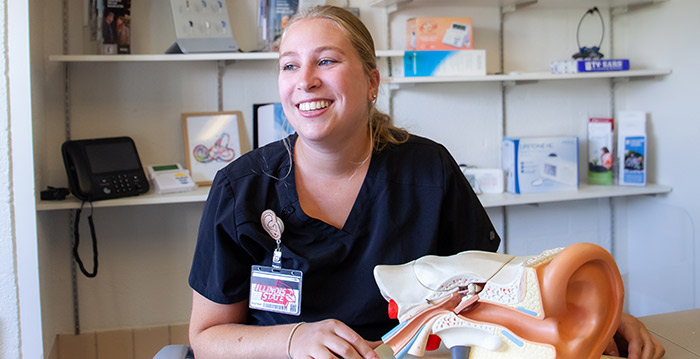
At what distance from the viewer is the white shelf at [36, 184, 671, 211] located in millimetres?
2217

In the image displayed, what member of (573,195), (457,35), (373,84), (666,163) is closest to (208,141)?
(457,35)

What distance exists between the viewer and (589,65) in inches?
108

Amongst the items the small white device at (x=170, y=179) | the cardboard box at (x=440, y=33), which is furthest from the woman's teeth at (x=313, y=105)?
the cardboard box at (x=440, y=33)

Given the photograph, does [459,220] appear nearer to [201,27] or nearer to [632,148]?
[201,27]

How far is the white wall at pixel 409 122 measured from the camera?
247 cm

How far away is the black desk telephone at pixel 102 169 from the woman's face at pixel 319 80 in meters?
1.19

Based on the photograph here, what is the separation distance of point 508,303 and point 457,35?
1.95 meters

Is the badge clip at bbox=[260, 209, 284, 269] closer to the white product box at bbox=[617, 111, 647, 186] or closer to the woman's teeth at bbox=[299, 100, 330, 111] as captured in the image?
the woman's teeth at bbox=[299, 100, 330, 111]

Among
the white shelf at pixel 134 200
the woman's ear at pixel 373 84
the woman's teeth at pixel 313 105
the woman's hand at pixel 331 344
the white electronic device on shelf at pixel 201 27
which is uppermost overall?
the white electronic device on shelf at pixel 201 27

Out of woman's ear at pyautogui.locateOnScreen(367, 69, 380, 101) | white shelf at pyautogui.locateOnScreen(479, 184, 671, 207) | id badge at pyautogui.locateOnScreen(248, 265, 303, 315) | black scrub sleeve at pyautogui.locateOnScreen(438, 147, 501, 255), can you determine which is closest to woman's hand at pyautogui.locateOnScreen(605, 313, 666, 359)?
black scrub sleeve at pyautogui.locateOnScreen(438, 147, 501, 255)

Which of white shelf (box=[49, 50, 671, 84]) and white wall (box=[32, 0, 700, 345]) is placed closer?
white shelf (box=[49, 50, 671, 84])

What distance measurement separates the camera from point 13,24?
6.07ft

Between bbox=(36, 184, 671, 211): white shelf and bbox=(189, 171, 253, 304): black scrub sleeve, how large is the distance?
0.96 metres

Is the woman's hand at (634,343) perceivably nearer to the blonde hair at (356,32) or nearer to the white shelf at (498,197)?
the blonde hair at (356,32)
